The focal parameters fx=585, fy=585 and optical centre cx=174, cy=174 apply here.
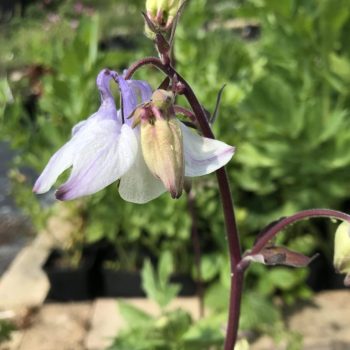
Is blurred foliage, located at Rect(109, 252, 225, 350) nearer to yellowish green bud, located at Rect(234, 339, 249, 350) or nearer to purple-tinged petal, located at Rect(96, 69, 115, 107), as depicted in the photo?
yellowish green bud, located at Rect(234, 339, 249, 350)

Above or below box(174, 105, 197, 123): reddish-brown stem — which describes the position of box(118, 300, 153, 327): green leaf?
below

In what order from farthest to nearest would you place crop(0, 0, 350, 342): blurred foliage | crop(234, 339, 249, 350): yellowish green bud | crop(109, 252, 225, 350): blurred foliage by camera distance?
crop(0, 0, 350, 342): blurred foliage < crop(109, 252, 225, 350): blurred foliage < crop(234, 339, 249, 350): yellowish green bud

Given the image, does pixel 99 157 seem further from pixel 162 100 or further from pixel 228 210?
pixel 228 210

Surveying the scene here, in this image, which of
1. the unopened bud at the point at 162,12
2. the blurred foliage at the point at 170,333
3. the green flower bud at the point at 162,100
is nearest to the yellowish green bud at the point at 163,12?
the unopened bud at the point at 162,12

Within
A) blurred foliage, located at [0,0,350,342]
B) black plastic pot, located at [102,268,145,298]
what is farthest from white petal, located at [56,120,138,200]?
black plastic pot, located at [102,268,145,298]

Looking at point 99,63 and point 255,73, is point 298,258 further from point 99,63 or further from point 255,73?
point 255,73

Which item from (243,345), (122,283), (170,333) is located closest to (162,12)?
(243,345)
